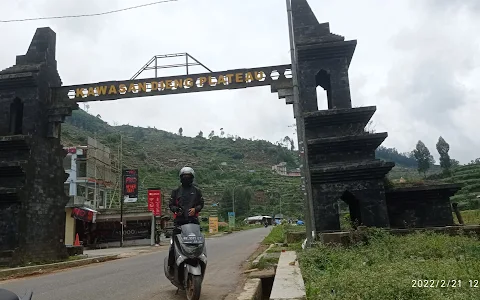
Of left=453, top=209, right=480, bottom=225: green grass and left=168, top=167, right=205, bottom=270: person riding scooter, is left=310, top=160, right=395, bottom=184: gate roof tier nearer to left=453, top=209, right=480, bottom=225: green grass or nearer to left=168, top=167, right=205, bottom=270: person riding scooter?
left=453, top=209, right=480, bottom=225: green grass

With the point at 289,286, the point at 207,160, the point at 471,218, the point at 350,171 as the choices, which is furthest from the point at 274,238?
the point at 207,160

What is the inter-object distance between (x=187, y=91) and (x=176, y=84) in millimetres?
486

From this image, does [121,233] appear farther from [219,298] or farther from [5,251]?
[219,298]

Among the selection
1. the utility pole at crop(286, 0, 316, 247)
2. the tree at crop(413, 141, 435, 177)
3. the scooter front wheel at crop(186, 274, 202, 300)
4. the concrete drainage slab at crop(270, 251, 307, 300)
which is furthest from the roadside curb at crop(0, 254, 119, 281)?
the tree at crop(413, 141, 435, 177)

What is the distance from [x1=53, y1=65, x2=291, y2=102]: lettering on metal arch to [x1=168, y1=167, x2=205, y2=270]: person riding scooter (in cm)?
844

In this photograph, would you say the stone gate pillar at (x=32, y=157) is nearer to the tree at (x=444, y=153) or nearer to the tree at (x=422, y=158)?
the tree at (x=444, y=153)

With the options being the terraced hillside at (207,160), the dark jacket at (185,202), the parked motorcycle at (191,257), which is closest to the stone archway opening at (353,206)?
the dark jacket at (185,202)

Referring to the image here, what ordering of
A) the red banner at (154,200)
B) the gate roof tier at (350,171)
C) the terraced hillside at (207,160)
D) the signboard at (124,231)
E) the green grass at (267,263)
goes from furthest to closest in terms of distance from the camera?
the terraced hillside at (207,160)
the signboard at (124,231)
the red banner at (154,200)
the gate roof tier at (350,171)
the green grass at (267,263)

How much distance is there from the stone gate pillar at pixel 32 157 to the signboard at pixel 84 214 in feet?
40.8

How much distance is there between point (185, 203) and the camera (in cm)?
656

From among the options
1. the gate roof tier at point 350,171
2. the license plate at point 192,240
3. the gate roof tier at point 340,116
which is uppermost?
the gate roof tier at point 340,116

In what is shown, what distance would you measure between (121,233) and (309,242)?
24.1 m

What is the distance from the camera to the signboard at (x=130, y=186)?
29.0m

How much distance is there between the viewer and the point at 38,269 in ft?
41.1
